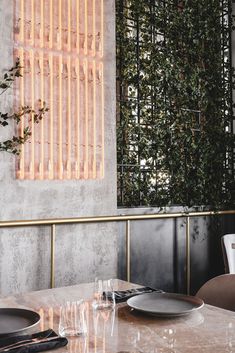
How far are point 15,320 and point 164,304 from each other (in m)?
0.53

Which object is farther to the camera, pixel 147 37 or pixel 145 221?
pixel 147 37

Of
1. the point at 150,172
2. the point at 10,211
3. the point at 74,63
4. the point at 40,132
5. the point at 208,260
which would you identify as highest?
the point at 74,63

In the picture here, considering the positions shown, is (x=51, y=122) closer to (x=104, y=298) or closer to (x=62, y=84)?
(x=62, y=84)

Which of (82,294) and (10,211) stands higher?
(10,211)

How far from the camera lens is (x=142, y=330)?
1.40 metres

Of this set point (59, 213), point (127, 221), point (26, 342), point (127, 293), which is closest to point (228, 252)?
point (127, 221)

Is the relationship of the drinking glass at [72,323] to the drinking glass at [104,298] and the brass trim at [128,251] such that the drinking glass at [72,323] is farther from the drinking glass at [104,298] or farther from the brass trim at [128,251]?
the brass trim at [128,251]

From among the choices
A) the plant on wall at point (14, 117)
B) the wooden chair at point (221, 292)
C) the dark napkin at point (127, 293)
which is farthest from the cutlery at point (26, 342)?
the plant on wall at point (14, 117)

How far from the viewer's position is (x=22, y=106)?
122 inches

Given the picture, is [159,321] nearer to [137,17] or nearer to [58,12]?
[58,12]

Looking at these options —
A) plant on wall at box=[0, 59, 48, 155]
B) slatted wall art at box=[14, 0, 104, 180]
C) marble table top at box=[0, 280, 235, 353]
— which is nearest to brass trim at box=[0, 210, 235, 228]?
slatted wall art at box=[14, 0, 104, 180]

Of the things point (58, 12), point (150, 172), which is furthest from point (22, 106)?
point (150, 172)

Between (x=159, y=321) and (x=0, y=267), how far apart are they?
1.77 meters

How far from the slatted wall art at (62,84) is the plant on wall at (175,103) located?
1.44 feet
